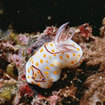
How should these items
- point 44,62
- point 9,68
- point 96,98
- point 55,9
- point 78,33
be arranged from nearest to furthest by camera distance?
point 96,98 < point 44,62 < point 78,33 < point 9,68 < point 55,9

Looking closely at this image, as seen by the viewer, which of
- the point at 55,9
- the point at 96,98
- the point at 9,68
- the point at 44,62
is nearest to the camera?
the point at 96,98

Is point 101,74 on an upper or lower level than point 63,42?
lower

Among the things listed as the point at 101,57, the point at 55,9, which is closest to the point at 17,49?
the point at 55,9

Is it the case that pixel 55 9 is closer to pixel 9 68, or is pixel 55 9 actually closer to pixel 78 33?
pixel 78 33

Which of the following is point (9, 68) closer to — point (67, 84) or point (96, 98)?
point (67, 84)

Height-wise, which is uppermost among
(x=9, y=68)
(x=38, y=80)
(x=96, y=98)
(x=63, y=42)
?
(x=9, y=68)

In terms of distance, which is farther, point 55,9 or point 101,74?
point 55,9

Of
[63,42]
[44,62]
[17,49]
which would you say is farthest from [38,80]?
[17,49]
